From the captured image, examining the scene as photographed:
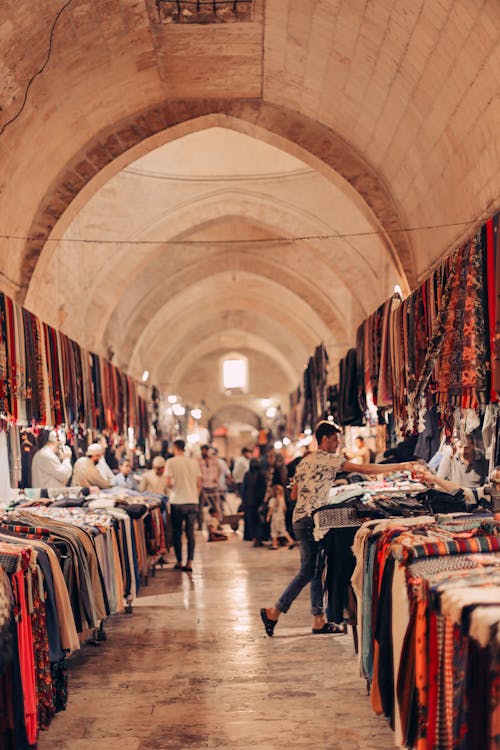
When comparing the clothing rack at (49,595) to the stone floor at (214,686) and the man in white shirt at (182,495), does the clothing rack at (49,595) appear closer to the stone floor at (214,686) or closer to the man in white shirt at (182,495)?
the stone floor at (214,686)

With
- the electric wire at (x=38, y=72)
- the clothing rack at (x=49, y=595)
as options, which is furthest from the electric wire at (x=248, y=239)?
the clothing rack at (x=49, y=595)

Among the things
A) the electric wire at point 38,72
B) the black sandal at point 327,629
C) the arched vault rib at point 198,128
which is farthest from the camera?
the arched vault rib at point 198,128

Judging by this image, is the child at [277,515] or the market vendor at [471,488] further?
the child at [277,515]

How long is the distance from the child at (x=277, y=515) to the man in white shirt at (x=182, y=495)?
2432mm

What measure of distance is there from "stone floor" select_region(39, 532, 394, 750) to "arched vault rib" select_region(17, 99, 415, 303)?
508 cm

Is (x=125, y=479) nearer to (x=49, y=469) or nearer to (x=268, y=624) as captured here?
(x=49, y=469)

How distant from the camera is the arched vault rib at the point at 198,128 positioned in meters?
10.6

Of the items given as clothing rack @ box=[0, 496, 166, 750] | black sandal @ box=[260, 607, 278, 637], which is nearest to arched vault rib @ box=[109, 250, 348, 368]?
clothing rack @ box=[0, 496, 166, 750]

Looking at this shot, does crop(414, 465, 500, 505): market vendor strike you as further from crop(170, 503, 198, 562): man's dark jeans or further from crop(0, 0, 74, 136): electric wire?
crop(0, 0, 74, 136): electric wire

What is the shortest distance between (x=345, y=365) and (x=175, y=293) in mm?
10353

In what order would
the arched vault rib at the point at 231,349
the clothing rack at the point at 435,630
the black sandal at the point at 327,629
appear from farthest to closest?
the arched vault rib at the point at 231,349 < the black sandal at the point at 327,629 < the clothing rack at the point at 435,630

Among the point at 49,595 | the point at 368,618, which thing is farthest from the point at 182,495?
the point at 368,618

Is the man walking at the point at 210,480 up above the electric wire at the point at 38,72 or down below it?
below

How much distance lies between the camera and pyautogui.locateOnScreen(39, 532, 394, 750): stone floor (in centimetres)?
427
